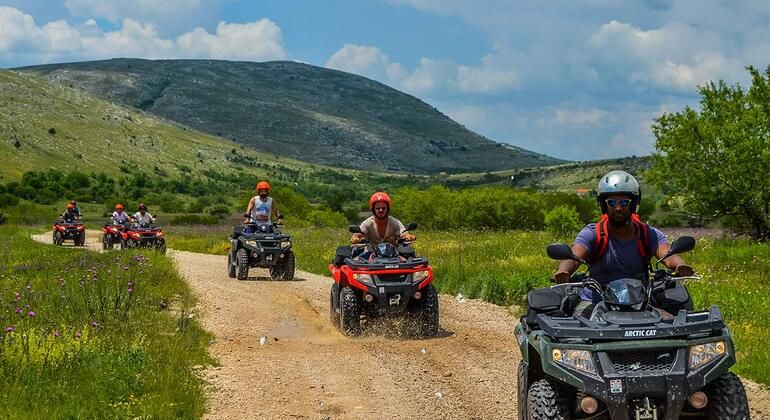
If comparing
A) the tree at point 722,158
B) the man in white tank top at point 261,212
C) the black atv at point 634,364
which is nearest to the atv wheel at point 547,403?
the black atv at point 634,364

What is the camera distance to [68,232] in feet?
126

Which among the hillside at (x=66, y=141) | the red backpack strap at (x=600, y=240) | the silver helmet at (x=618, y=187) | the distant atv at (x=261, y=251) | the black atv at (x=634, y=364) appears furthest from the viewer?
the hillside at (x=66, y=141)

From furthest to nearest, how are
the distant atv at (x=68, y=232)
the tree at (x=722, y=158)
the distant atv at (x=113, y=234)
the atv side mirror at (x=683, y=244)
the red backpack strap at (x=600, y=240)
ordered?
the distant atv at (x=68, y=232) → the distant atv at (x=113, y=234) → the tree at (x=722, y=158) → the red backpack strap at (x=600, y=240) → the atv side mirror at (x=683, y=244)

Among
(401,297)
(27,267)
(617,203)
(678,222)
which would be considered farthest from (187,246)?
(678,222)

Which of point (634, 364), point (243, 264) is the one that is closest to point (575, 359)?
point (634, 364)

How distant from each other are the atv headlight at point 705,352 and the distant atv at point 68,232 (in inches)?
1449

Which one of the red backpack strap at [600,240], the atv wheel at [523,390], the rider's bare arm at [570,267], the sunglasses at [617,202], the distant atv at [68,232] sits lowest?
the distant atv at [68,232]

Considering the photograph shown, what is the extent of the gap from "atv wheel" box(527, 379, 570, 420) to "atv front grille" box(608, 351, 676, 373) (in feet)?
1.76

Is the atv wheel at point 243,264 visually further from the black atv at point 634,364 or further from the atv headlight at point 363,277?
the black atv at point 634,364

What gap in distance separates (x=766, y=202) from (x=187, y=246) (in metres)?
24.5

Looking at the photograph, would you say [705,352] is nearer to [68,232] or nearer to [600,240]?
[600,240]

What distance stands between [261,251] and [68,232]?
2158 cm

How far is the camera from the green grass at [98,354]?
24.1 ft

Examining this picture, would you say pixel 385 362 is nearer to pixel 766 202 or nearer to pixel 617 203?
pixel 617 203
